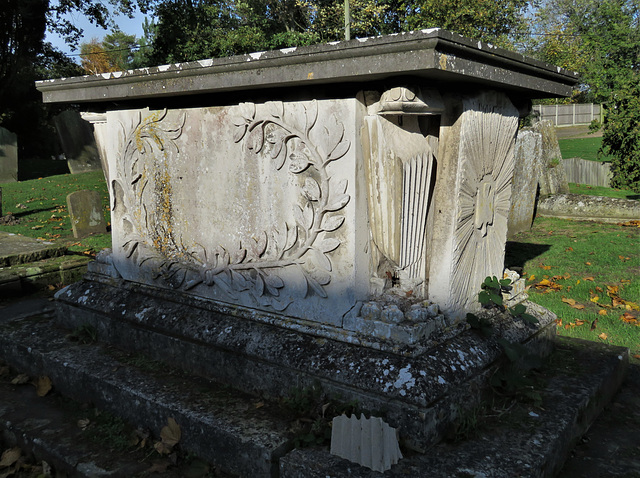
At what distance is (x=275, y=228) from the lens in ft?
9.95

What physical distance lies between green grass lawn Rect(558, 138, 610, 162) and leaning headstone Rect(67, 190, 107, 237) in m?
15.8

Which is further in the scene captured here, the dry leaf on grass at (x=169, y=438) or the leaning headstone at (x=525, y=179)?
the leaning headstone at (x=525, y=179)

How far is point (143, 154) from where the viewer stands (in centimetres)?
368

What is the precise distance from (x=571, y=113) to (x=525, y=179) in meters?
29.3

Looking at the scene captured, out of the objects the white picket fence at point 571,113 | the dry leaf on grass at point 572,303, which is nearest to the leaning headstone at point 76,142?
the dry leaf on grass at point 572,303

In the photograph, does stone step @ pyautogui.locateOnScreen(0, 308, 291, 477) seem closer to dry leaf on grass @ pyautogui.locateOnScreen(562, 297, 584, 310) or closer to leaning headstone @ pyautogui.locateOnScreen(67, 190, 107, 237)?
dry leaf on grass @ pyautogui.locateOnScreen(562, 297, 584, 310)

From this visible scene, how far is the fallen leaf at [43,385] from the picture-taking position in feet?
10.9

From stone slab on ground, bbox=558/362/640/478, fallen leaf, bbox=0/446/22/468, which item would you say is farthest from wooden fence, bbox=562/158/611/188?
fallen leaf, bbox=0/446/22/468

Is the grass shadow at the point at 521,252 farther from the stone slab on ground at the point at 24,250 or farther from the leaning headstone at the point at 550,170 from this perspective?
the stone slab on ground at the point at 24,250

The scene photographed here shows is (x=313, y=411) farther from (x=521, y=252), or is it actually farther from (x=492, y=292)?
(x=521, y=252)

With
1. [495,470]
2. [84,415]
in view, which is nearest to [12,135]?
[84,415]

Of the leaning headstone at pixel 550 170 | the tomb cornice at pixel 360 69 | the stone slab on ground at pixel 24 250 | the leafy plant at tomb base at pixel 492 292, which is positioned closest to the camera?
the tomb cornice at pixel 360 69

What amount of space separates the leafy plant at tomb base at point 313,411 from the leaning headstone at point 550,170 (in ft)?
25.6

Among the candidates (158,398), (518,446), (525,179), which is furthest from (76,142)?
(518,446)
